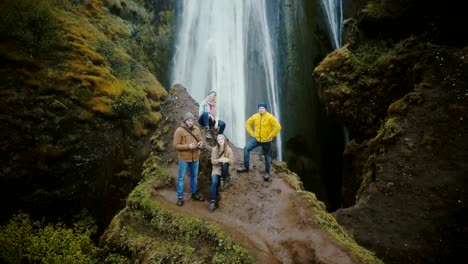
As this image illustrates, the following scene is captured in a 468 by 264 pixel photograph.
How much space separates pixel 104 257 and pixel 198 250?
2.42m

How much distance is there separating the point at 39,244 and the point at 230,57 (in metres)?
14.1

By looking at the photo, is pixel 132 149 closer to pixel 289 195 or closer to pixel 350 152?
pixel 289 195

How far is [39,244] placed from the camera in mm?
8391

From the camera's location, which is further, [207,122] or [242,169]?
[207,122]

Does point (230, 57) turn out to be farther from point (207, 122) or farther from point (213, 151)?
point (213, 151)

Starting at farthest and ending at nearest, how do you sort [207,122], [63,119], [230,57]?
[230,57]
[63,119]
[207,122]

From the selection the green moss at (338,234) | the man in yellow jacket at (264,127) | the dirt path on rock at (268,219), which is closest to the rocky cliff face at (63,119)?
the dirt path on rock at (268,219)

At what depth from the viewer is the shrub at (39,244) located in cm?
802

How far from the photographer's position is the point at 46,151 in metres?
9.71

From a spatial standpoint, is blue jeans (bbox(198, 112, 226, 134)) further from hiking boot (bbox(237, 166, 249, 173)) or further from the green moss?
the green moss

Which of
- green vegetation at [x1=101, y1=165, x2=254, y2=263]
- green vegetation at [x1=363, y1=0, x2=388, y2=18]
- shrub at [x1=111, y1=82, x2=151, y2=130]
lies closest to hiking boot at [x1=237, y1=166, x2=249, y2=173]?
green vegetation at [x1=101, y1=165, x2=254, y2=263]

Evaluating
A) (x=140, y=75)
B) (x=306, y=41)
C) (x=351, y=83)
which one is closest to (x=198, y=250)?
(x=140, y=75)

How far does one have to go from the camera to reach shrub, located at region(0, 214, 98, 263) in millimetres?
8016

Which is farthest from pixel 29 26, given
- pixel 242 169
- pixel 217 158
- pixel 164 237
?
pixel 164 237
